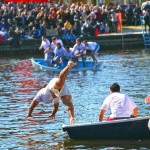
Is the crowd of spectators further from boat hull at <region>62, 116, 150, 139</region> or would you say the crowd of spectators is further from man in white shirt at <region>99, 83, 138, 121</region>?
man in white shirt at <region>99, 83, 138, 121</region>

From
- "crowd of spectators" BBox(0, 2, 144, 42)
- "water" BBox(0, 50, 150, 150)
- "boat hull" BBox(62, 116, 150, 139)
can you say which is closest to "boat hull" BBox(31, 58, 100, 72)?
"water" BBox(0, 50, 150, 150)

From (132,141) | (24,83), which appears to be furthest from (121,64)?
(132,141)

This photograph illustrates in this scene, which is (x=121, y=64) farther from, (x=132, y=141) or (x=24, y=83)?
(x=132, y=141)

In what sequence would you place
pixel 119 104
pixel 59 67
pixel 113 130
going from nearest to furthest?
pixel 119 104, pixel 113 130, pixel 59 67

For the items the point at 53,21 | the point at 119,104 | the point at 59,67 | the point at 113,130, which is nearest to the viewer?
the point at 119,104

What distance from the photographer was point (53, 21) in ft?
178

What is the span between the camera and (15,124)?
24766 mm

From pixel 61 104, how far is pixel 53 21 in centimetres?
2572

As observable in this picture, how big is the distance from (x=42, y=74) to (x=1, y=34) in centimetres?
1237

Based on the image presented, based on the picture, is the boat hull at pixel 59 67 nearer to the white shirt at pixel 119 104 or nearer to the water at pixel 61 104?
the water at pixel 61 104

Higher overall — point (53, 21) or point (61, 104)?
point (53, 21)

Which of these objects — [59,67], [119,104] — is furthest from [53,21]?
[119,104]

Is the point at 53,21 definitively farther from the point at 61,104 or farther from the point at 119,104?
the point at 119,104

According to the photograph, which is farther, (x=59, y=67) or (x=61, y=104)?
(x=59, y=67)
